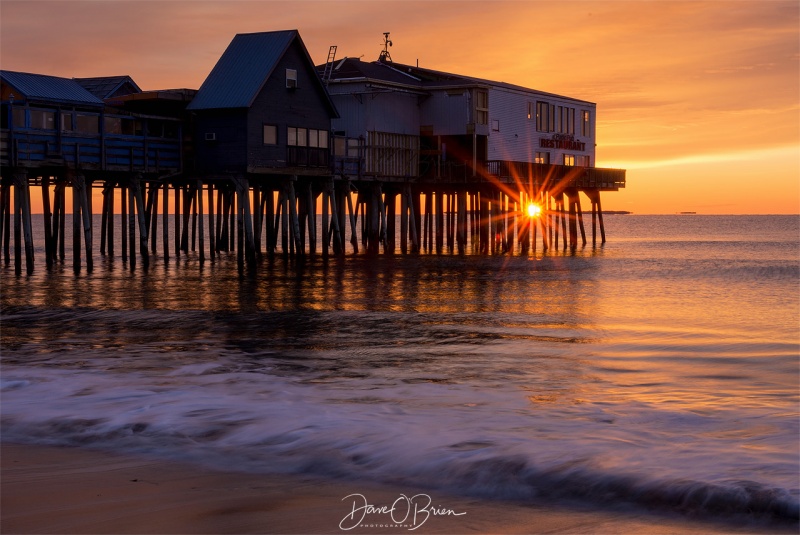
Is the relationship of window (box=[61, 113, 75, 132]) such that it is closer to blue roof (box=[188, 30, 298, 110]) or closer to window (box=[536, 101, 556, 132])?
blue roof (box=[188, 30, 298, 110])

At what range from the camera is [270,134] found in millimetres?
41375

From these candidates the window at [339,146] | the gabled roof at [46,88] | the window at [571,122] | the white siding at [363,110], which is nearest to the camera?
the gabled roof at [46,88]

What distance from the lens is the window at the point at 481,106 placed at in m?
50.0

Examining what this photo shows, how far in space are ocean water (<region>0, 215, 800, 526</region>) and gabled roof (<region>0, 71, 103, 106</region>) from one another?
10138 mm

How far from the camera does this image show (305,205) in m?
50.2

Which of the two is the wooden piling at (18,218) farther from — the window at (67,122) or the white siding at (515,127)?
the white siding at (515,127)

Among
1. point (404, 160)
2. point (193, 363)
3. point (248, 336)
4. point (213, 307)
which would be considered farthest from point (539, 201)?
point (193, 363)

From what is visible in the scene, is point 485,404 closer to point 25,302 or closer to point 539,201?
point 25,302

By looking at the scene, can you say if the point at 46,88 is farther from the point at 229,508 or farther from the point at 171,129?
the point at 229,508

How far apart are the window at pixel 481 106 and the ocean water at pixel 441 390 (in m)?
22.8

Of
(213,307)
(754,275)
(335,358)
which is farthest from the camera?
(754,275)

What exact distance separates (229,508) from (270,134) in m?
34.7

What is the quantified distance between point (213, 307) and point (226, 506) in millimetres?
17836

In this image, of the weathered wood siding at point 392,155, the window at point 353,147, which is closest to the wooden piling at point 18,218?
the window at point 353,147
